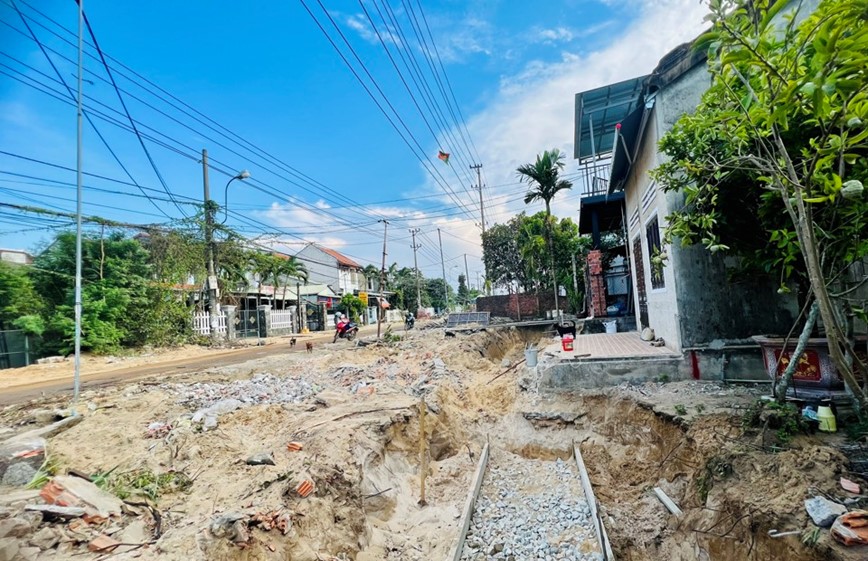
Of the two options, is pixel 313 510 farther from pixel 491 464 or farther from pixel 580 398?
pixel 580 398

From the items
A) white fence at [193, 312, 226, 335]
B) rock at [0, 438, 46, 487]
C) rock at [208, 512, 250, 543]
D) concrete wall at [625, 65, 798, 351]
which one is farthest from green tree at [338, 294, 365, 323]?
rock at [208, 512, 250, 543]

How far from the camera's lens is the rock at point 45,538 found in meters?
2.62

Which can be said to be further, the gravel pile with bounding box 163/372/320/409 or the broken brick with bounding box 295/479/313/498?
the gravel pile with bounding box 163/372/320/409

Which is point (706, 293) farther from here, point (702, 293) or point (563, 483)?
point (563, 483)

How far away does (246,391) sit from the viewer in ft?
23.9

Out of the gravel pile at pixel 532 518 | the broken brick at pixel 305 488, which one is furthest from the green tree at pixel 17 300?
the gravel pile at pixel 532 518

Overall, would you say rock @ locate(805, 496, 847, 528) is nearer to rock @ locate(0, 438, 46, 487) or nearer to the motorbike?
rock @ locate(0, 438, 46, 487)

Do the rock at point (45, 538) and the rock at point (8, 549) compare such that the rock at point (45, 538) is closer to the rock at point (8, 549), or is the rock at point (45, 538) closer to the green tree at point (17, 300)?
the rock at point (8, 549)

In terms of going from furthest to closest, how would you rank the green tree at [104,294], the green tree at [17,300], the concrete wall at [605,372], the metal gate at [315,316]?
the metal gate at [315,316]
the green tree at [104,294]
the green tree at [17,300]
the concrete wall at [605,372]

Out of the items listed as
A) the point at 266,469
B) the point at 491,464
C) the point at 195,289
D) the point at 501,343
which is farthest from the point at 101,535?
the point at 195,289

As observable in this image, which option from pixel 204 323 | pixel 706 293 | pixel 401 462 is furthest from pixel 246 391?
pixel 204 323

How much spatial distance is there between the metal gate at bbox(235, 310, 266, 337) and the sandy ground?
17.2 m

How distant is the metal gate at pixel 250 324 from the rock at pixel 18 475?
2191 centimetres

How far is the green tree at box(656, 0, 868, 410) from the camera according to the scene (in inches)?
81.2
